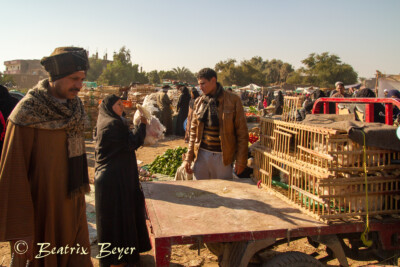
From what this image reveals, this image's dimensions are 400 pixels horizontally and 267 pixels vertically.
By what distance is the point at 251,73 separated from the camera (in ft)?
197

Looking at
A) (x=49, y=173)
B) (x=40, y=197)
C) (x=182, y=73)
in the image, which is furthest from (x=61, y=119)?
(x=182, y=73)

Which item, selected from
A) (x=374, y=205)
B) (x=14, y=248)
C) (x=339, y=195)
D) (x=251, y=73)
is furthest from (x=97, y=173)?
(x=251, y=73)

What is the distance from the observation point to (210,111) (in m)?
3.79

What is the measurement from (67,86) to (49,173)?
0.65 m

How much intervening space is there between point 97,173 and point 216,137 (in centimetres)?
148

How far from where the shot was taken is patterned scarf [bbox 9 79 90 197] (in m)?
1.99

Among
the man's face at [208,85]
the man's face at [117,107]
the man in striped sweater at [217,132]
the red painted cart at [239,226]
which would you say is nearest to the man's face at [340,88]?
the man in striped sweater at [217,132]

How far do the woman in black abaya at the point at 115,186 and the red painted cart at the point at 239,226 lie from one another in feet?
1.38

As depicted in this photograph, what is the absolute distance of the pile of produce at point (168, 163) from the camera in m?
6.98

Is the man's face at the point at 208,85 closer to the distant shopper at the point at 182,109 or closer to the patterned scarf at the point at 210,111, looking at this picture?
the patterned scarf at the point at 210,111

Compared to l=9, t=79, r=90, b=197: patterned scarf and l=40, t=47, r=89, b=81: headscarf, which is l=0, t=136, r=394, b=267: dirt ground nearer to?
l=9, t=79, r=90, b=197: patterned scarf

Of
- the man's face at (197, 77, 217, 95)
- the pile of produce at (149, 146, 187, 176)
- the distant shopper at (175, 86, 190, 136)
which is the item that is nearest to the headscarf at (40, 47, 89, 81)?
the man's face at (197, 77, 217, 95)

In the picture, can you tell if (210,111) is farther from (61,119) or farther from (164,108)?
(164,108)

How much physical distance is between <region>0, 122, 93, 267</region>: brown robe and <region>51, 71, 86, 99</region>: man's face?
0.94 feet
